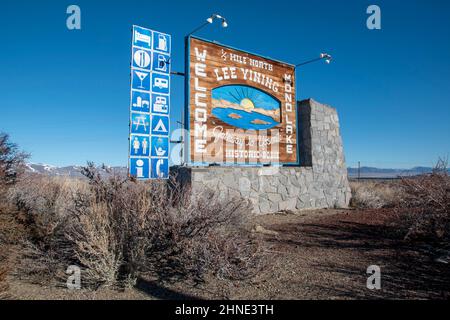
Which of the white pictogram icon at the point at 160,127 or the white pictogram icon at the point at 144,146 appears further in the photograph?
the white pictogram icon at the point at 160,127

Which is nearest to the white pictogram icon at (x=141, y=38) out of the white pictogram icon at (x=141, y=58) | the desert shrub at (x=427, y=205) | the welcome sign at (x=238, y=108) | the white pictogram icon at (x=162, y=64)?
the white pictogram icon at (x=141, y=58)

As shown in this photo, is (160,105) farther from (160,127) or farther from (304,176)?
(304,176)

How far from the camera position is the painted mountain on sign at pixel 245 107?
918cm

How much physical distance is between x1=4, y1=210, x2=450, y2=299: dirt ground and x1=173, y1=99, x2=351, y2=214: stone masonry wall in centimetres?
287

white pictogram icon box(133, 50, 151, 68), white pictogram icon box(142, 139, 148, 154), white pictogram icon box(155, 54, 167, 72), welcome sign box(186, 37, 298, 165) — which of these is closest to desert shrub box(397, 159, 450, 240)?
welcome sign box(186, 37, 298, 165)

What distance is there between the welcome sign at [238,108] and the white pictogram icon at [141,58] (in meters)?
1.20

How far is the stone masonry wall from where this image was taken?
8.84 meters

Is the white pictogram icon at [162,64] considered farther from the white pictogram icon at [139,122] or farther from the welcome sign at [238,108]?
the white pictogram icon at [139,122]

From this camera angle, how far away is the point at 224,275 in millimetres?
3939

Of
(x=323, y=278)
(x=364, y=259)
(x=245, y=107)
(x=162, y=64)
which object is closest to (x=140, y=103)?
(x=162, y=64)
